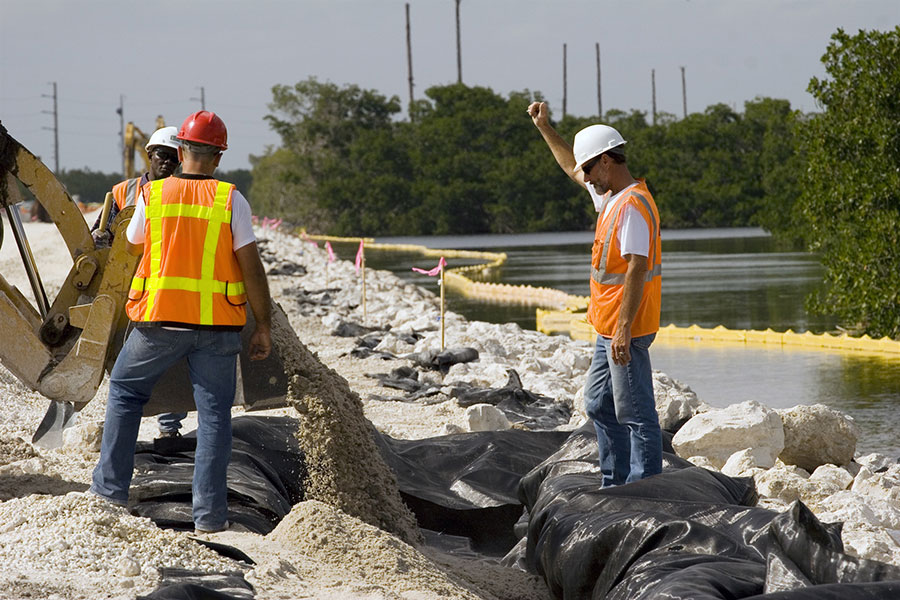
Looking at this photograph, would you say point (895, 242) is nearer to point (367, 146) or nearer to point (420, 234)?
point (420, 234)

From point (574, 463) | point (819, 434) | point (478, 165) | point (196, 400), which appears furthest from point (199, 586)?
point (478, 165)

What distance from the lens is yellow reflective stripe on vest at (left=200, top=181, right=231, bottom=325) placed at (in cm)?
455

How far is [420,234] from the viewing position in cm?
6444

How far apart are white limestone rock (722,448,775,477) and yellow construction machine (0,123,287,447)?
8.46 feet

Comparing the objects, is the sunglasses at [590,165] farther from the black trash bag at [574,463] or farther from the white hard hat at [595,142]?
the black trash bag at [574,463]

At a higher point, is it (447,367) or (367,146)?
(367,146)

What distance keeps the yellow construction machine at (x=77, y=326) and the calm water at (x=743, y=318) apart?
16.4 feet

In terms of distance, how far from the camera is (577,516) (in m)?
4.20

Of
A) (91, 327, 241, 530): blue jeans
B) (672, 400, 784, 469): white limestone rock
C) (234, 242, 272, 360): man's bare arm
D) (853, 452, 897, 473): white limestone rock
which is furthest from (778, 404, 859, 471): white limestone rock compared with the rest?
(91, 327, 241, 530): blue jeans

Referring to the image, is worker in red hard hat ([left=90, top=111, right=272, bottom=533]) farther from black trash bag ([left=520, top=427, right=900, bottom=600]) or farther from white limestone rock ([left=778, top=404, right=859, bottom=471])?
white limestone rock ([left=778, top=404, right=859, bottom=471])

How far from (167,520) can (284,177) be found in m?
65.2

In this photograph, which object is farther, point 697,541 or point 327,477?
point 327,477

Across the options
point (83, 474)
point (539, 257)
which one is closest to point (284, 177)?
point (539, 257)

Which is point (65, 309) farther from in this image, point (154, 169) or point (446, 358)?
point (446, 358)
